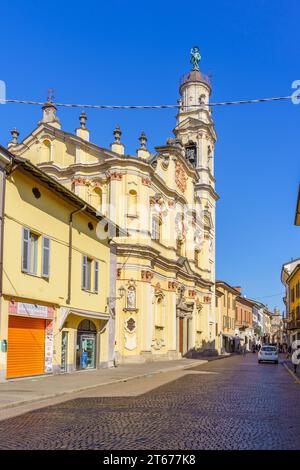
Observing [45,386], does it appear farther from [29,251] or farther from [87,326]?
[87,326]

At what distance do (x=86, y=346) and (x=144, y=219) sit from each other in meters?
13.3

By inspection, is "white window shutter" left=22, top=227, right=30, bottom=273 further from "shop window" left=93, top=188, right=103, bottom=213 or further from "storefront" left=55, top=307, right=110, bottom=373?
"shop window" left=93, top=188, right=103, bottom=213

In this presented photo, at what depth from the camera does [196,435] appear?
9.63m

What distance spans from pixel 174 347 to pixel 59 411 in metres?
30.9

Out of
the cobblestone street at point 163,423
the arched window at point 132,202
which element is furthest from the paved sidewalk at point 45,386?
the arched window at point 132,202

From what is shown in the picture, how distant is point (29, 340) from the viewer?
21.7 metres

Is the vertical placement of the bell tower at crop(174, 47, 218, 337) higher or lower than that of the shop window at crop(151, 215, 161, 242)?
higher

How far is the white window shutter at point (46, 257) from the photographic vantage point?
22411mm

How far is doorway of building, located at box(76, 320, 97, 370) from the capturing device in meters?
26.4

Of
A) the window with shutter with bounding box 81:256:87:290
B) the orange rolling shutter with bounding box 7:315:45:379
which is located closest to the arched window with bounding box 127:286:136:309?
the window with shutter with bounding box 81:256:87:290

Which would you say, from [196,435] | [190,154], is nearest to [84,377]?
[196,435]

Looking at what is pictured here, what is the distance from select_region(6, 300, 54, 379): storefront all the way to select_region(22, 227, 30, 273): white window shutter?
4.40ft

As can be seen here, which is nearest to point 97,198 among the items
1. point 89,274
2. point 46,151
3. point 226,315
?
point 46,151

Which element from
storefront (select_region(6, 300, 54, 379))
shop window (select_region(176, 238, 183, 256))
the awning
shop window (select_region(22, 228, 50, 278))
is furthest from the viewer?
shop window (select_region(176, 238, 183, 256))
